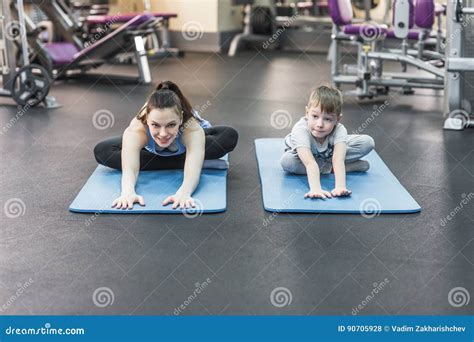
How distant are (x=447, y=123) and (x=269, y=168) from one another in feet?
4.99

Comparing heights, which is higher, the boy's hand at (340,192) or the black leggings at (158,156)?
the black leggings at (158,156)

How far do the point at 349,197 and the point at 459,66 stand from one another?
1.63 meters

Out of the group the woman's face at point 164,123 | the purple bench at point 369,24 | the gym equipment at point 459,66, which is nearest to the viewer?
the woman's face at point 164,123

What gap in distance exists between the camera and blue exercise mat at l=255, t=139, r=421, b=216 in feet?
9.03

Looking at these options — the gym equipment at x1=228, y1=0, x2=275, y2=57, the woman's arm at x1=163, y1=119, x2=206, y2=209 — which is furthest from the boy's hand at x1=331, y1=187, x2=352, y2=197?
the gym equipment at x1=228, y1=0, x2=275, y2=57

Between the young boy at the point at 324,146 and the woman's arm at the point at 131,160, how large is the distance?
63cm

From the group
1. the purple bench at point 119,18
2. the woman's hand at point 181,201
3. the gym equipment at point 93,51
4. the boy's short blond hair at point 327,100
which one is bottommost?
the gym equipment at point 93,51

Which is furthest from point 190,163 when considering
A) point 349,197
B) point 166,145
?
point 349,197

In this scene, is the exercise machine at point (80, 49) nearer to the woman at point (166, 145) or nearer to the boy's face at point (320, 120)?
the woman at point (166, 145)

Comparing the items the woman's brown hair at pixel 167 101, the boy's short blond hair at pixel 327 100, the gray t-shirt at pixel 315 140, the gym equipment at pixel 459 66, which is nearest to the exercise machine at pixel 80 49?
the gym equipment at pixel 459 66

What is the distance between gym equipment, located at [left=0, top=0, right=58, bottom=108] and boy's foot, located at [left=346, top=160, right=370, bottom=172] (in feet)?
8.34

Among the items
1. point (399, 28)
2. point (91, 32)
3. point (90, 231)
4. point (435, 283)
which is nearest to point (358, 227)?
point (435, 283)

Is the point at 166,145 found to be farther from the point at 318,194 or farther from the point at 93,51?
the point at 93,51

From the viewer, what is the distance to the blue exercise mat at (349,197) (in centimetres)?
275
